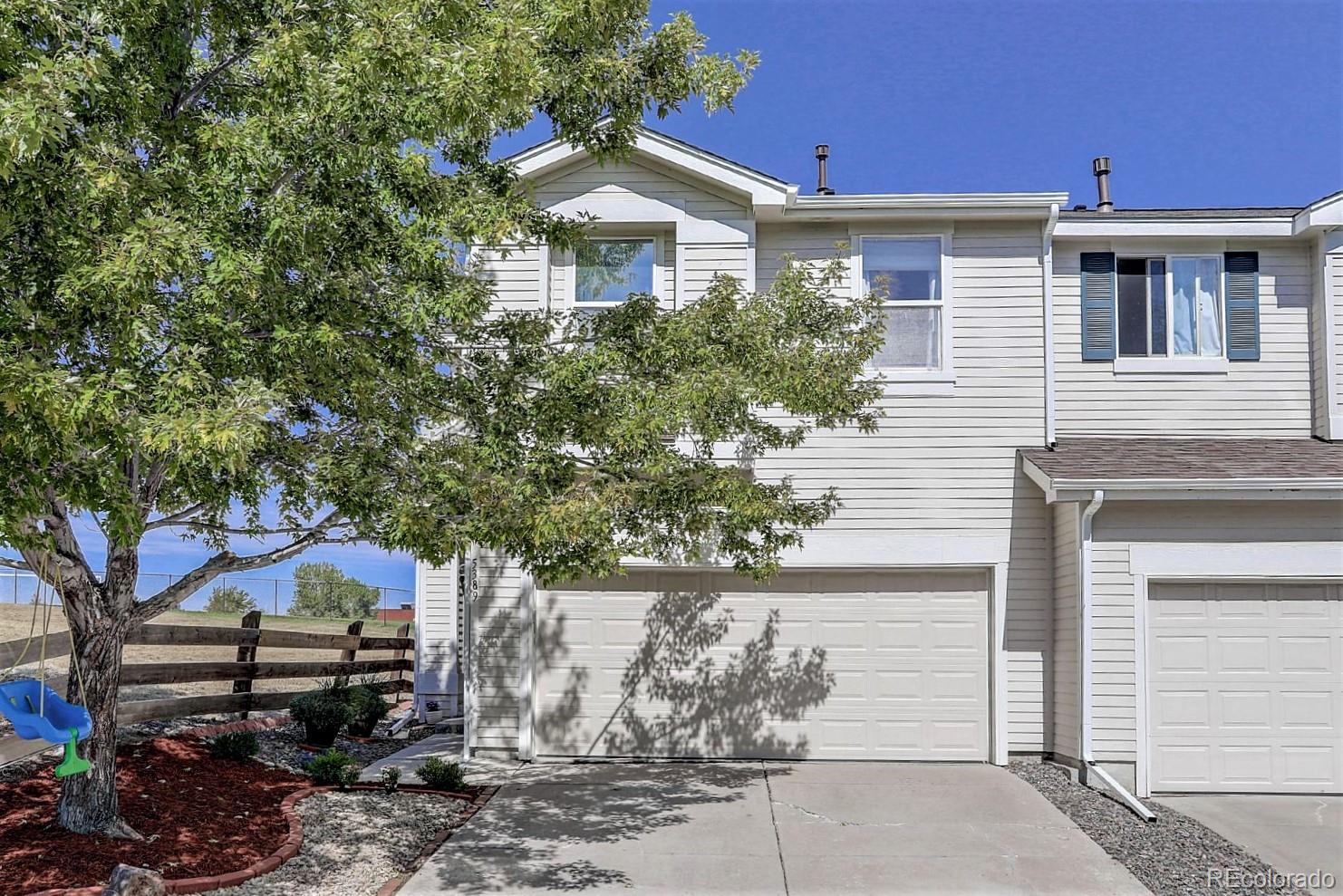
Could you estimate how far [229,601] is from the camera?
83.0ft

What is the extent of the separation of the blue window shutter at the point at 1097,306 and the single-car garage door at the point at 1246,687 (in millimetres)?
2681

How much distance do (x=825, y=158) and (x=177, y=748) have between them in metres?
9.58

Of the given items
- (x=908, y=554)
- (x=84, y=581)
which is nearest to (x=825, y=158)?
(x=908, y=554)

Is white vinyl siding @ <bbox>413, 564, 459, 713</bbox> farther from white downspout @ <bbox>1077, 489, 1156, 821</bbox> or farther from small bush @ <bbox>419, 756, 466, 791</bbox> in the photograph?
white downspout @ <bbox>1077, 489, 1156, 821</bbox>

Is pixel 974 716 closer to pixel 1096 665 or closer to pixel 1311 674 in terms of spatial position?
pixel 1096 665

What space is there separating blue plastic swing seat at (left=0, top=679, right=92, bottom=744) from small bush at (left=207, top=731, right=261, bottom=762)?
3642 mm

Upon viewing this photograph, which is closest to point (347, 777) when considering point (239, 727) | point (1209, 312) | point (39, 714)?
point (239, 727)

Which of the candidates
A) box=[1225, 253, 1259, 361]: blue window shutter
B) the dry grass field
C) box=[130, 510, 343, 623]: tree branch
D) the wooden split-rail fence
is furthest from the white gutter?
the dry grass field

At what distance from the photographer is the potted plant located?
37.9 feet

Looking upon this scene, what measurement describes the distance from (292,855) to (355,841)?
64 cm

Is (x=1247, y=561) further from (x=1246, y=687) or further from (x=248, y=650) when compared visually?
(x=248, y=650)

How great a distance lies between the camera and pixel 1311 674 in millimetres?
10289

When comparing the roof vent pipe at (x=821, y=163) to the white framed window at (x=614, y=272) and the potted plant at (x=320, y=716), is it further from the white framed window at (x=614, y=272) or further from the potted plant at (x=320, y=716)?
the potted plant at (x=320, y=716)

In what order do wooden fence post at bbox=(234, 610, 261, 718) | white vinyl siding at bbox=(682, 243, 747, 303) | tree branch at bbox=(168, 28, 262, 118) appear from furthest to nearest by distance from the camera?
wooden fence post at bbox=(234, 610, 261, 718)
white vinyl siding at bbox=(682, 243, 747, 303)
tree branch at bbox=(168, 28, 262, 118)
